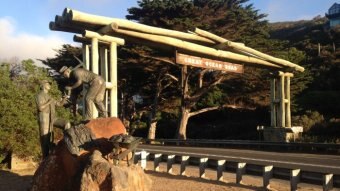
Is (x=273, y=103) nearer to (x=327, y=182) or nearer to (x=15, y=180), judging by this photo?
(x=15, y=180)

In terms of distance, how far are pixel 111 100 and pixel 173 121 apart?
29.7 metres

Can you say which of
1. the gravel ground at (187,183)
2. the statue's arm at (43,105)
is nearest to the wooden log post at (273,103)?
the gravel ground at (187,183)

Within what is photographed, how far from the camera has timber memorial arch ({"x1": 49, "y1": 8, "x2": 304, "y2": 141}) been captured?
49.5 ft

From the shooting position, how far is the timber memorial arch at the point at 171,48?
15.1 m

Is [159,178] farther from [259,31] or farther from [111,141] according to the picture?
[259,31]

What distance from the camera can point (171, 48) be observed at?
18703 mm

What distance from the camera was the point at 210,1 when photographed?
36719 mm

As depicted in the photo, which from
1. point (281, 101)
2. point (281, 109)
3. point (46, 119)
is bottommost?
point (281, 109)

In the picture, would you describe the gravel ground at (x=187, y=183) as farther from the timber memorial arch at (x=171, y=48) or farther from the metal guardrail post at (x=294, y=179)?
the timber memorial arch at (x=171, y=48)

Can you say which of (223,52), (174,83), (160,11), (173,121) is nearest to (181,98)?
(174,83)

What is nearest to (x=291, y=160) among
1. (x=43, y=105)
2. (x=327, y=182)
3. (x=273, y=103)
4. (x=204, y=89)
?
(x=273, y=103)

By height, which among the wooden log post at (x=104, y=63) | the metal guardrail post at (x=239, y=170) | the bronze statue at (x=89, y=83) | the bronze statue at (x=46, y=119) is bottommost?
the metal guardrail post at (x=239, y=170)

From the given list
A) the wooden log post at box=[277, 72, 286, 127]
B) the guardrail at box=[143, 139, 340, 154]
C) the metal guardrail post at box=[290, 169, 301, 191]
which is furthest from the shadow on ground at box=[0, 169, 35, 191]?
the wooden log post at box=[277, 72, 286, 127]

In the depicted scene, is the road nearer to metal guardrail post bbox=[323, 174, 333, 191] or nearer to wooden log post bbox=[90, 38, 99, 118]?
metal guardrail post bbox=[323, 174, 333, 191]
